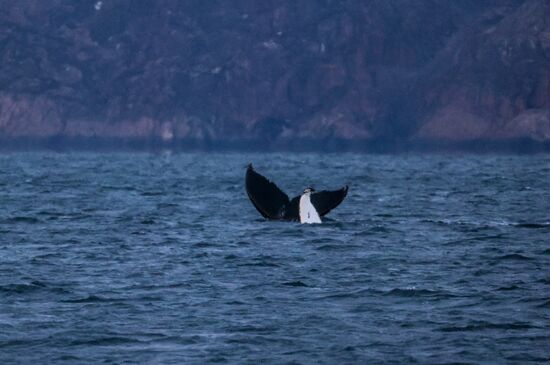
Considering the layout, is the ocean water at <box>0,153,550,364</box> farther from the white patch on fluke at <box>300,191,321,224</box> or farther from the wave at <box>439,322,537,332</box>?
the white patch on fluke at <box>300,191,321,224</box>

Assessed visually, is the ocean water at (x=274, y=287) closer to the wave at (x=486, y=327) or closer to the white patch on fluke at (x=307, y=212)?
the wave at (x=486, y=327)

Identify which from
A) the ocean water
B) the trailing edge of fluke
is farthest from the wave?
the trailing edge of fluke

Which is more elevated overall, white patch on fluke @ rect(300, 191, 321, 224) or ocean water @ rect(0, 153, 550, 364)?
white patch on fluke @ rect(300, 191, 321, 224)

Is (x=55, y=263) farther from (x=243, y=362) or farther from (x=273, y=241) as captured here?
(x=243, y=362)

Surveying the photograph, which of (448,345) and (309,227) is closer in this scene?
(448,345)

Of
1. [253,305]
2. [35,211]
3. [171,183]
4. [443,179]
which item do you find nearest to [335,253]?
[253,305]

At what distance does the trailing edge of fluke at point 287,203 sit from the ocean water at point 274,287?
507mm

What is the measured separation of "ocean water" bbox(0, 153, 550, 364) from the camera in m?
18.5

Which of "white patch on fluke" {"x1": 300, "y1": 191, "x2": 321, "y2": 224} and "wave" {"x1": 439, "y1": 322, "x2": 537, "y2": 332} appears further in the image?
"white patch on fluke" {"x1": 300, "y1": 191, "x2": 321, "y2": 224}

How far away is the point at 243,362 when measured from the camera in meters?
17.7

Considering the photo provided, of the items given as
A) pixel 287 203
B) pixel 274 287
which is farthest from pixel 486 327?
pixel 287 203

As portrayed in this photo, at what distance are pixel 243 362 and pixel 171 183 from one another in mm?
53862

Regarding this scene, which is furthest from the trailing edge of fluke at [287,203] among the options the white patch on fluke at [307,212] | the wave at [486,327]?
the wave at [486,327]

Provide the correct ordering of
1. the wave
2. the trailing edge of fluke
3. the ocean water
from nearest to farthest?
the ocean water → the wave → the trailing edge of fluke
